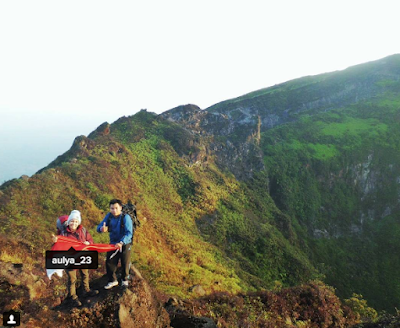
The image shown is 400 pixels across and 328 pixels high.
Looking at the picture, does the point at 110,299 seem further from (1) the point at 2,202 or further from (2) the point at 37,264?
(1) the point at 2,202

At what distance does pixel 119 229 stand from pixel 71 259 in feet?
4.83

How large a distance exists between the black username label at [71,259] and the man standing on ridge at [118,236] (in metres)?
0.49

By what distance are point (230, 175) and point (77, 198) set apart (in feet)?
87.5

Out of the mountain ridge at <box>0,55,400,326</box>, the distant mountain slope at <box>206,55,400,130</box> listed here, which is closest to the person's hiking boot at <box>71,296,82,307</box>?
the mountain ridge at <box>0,55,400,326</box>

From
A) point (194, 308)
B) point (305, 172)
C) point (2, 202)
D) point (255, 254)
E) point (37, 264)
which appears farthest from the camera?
point (305, 172)

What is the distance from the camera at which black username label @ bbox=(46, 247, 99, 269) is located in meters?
6.45

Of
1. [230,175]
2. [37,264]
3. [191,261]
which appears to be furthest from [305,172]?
[37,264]

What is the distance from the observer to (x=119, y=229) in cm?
734

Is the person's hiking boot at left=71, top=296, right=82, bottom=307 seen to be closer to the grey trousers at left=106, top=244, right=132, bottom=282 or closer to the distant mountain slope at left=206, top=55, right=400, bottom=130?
the grey trousers at left=106, top=244, right=132, bottom=282

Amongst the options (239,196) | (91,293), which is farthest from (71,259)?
(239,196)

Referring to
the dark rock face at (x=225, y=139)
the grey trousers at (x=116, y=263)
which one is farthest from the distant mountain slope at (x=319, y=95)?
the grey trousers at (x=116, y=263)

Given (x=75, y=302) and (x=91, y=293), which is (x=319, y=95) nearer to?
(x=91, y=293)

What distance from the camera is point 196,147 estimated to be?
37.0 m

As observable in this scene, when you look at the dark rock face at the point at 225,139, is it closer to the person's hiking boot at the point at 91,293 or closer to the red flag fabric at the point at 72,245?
the person's hiking boot at the point at 91,293
